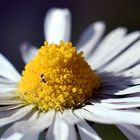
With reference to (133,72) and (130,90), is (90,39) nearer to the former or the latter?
(133,72)

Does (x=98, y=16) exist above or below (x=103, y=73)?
above

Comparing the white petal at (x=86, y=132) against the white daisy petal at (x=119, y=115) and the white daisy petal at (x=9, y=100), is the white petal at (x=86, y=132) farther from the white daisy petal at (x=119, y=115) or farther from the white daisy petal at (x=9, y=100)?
the white daisy petal at (x=9, y=100)

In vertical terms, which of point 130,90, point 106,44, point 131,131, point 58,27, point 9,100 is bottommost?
point 131,131

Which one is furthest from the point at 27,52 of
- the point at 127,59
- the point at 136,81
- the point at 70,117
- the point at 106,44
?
the point at 70,117

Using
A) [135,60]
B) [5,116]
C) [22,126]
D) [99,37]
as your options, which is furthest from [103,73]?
[22,126]

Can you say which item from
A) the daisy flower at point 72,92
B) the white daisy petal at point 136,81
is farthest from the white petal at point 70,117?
the white daisy petal at point 136,81

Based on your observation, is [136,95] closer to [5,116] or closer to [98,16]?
[5,116]

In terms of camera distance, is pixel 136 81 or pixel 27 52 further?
pixel 27 52
